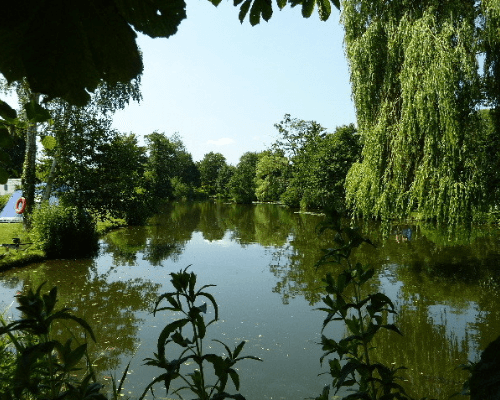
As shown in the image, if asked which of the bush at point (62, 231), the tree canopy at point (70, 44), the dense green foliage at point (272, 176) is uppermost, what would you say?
the dense green foliage at point (272, 176)

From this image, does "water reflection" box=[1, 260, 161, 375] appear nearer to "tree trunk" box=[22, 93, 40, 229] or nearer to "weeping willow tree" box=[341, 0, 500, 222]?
"tree trunk" box=[22, 93, 40, 229]

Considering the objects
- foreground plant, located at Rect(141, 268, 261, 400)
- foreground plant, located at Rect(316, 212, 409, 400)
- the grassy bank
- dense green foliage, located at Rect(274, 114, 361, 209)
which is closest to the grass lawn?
the grassy bank

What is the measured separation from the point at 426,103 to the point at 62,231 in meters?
9.72

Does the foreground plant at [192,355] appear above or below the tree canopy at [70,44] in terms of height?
below

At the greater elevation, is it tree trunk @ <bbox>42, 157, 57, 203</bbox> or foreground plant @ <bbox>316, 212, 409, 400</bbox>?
tree trunk @ <bbox>42, 157, 57, 203</bbox>

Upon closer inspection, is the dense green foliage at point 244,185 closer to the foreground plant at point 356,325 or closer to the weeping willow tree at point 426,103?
the weeping willow tree at point 426,103

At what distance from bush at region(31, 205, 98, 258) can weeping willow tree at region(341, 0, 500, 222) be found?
302 inches

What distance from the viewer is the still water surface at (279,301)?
4660 mm

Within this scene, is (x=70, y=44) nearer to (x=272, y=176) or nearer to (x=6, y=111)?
(x=6, y=111)

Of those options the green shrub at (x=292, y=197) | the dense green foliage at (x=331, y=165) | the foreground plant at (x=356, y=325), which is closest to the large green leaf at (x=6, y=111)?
the foreground plant at (x=356, y=325)

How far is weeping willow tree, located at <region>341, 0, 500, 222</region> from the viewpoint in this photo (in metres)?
7.98

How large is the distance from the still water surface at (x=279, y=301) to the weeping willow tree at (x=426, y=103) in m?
1.21

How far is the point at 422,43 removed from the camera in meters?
8.21

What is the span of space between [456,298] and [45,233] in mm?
10114
